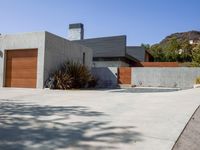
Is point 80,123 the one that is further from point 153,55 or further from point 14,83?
point 153,55

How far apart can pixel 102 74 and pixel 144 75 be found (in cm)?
385

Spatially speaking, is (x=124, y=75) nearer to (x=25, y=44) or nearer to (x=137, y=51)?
(x=25, y=44)

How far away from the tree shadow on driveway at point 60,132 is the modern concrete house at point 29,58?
10.8m

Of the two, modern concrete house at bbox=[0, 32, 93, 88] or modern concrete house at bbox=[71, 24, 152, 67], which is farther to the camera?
modern concrete house at bbox=[71, 24, 152, 67]

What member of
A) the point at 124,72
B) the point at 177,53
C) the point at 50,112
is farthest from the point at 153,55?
the point at 50,112

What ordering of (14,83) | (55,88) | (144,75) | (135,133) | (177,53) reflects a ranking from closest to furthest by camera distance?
(135,133) < (55,88) < (14,83) < (144,75) < (177,53)

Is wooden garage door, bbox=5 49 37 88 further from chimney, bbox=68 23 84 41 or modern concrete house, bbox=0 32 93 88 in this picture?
chimney, bbox=68 23 84 41

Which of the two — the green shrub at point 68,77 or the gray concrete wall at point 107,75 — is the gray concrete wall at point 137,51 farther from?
the green shrub at point 68,77

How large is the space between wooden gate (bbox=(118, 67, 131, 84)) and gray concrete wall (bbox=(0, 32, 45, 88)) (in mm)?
10153

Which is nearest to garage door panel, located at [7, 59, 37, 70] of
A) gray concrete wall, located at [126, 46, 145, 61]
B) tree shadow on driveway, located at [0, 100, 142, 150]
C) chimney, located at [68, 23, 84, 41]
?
tree shadow on driveway, located at [0, 100, 142, 150]

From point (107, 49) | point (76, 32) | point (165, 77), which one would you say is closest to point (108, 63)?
point (107, 49)

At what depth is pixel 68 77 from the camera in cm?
1719

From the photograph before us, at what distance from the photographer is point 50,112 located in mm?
6801

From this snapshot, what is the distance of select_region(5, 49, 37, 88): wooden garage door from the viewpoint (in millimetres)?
17422
